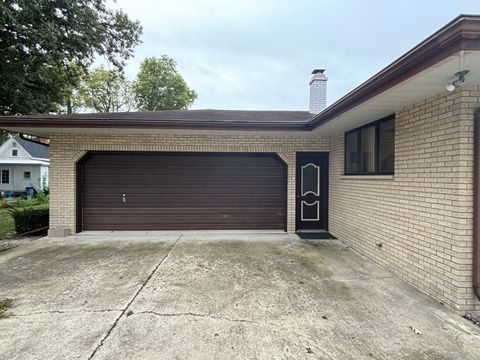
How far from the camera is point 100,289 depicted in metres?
3.26

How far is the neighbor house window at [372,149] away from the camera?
4.27 m

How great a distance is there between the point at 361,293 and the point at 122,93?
28113 mm

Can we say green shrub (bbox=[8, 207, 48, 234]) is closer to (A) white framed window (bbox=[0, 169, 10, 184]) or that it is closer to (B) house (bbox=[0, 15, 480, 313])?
(B) house (bbox=[0, 15, 480, 313])

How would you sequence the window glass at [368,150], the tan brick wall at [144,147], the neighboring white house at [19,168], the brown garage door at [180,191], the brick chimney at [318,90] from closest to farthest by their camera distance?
the window glass at [368,150] < the tan brick wall at [144,147] < the brown garage door at [180,191] < the brick chimney at [318,90] < the neighboring white house at [19,168]

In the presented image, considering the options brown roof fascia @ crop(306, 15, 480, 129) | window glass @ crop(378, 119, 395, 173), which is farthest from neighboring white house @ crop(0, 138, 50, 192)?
brown roof fascia @ crop(306, 15, 480, 129)

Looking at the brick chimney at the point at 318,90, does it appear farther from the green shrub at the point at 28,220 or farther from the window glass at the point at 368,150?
the green shrub at the point at 28,220

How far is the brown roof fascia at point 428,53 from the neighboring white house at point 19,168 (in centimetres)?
2496

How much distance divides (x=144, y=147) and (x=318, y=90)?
5380 millimetres

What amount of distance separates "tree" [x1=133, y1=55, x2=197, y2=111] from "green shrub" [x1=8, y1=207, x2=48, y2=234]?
20435 millimetres

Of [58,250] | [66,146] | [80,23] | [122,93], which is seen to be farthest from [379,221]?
[122,93]

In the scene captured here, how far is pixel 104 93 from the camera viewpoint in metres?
24.6

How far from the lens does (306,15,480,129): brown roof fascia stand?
1.84 metres

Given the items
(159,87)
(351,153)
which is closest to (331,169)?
(351,153)

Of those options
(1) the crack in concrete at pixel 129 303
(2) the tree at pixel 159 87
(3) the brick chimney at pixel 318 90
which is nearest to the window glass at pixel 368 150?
(3) the brick chimney at pixel 318 90
